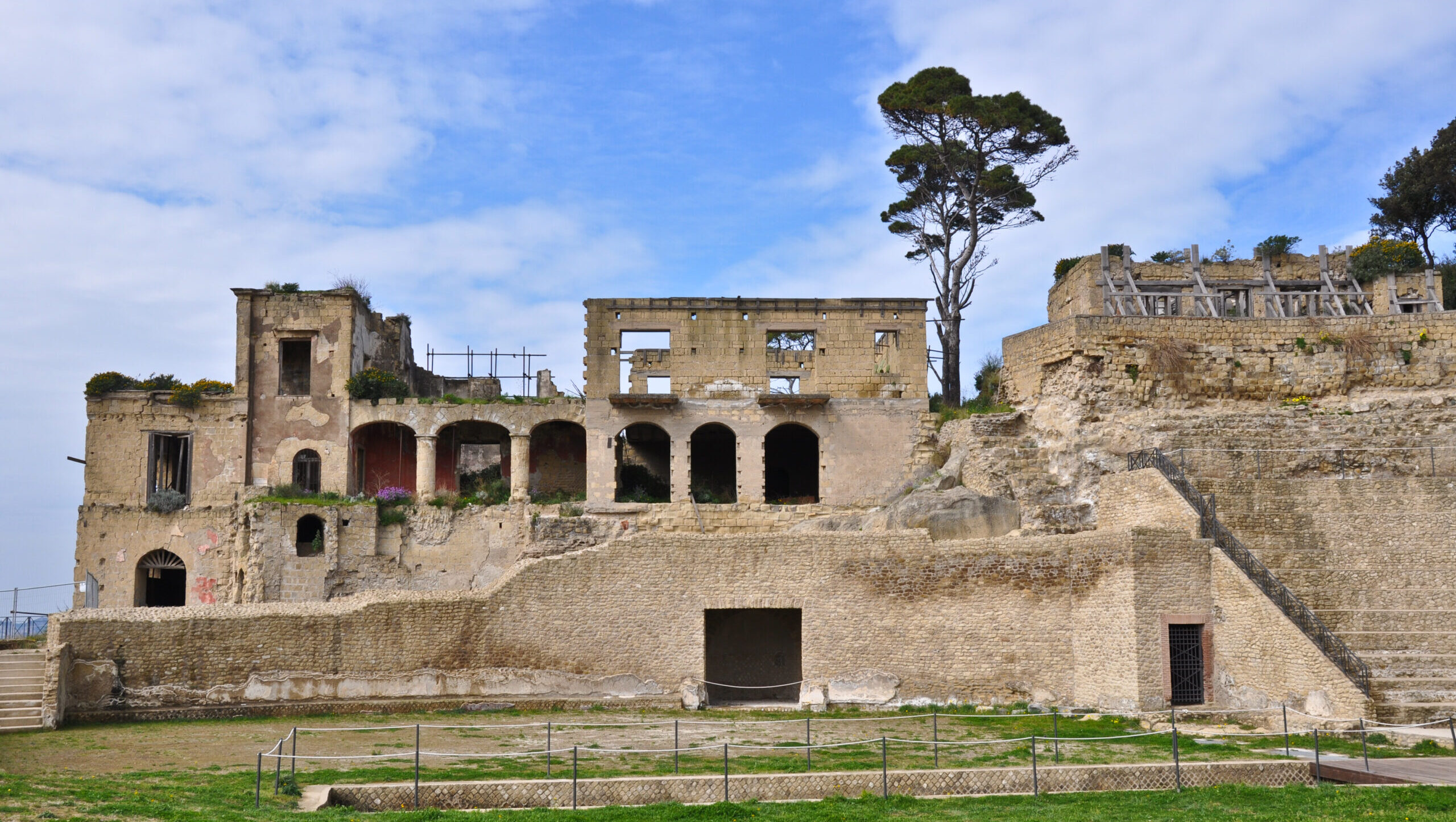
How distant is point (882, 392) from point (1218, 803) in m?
20.6

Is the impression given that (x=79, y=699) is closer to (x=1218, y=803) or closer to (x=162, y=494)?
(x=162, y=494)

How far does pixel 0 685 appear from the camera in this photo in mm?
21797

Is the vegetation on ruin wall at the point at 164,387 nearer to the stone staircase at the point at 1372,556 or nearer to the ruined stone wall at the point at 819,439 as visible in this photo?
the ruined stone wall at the point at 819,439

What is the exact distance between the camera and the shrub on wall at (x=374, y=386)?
34.3 metres

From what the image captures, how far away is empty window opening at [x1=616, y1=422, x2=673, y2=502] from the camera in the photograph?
116ft

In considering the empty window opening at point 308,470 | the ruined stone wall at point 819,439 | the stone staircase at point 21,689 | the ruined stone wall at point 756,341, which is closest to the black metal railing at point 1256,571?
the ruined stone wall at point 819,439

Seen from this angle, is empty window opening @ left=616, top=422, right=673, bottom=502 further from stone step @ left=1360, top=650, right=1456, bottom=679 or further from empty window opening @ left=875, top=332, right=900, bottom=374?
stone step @ left=1360, top=650, right=1456, bottom=679

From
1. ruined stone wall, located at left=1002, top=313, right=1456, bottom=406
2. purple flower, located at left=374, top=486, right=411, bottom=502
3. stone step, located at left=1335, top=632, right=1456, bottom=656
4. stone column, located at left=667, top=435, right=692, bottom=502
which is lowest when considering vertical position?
stone step, located at left=1335, top=632, right=1456, bottom=656

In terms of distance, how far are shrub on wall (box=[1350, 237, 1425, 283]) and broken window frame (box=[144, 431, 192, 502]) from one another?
35.2 meters

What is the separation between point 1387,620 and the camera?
20656 mm

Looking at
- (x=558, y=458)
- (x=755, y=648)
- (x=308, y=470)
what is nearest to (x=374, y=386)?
(x=308, y=470)

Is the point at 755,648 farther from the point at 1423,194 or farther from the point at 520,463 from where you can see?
the point at 1423,194

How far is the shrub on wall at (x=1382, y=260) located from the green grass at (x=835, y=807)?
26502mm

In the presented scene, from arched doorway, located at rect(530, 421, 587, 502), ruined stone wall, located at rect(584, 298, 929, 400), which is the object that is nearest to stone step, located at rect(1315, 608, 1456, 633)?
ruined stone wall, located at rect(584, 298, 929, 400)
